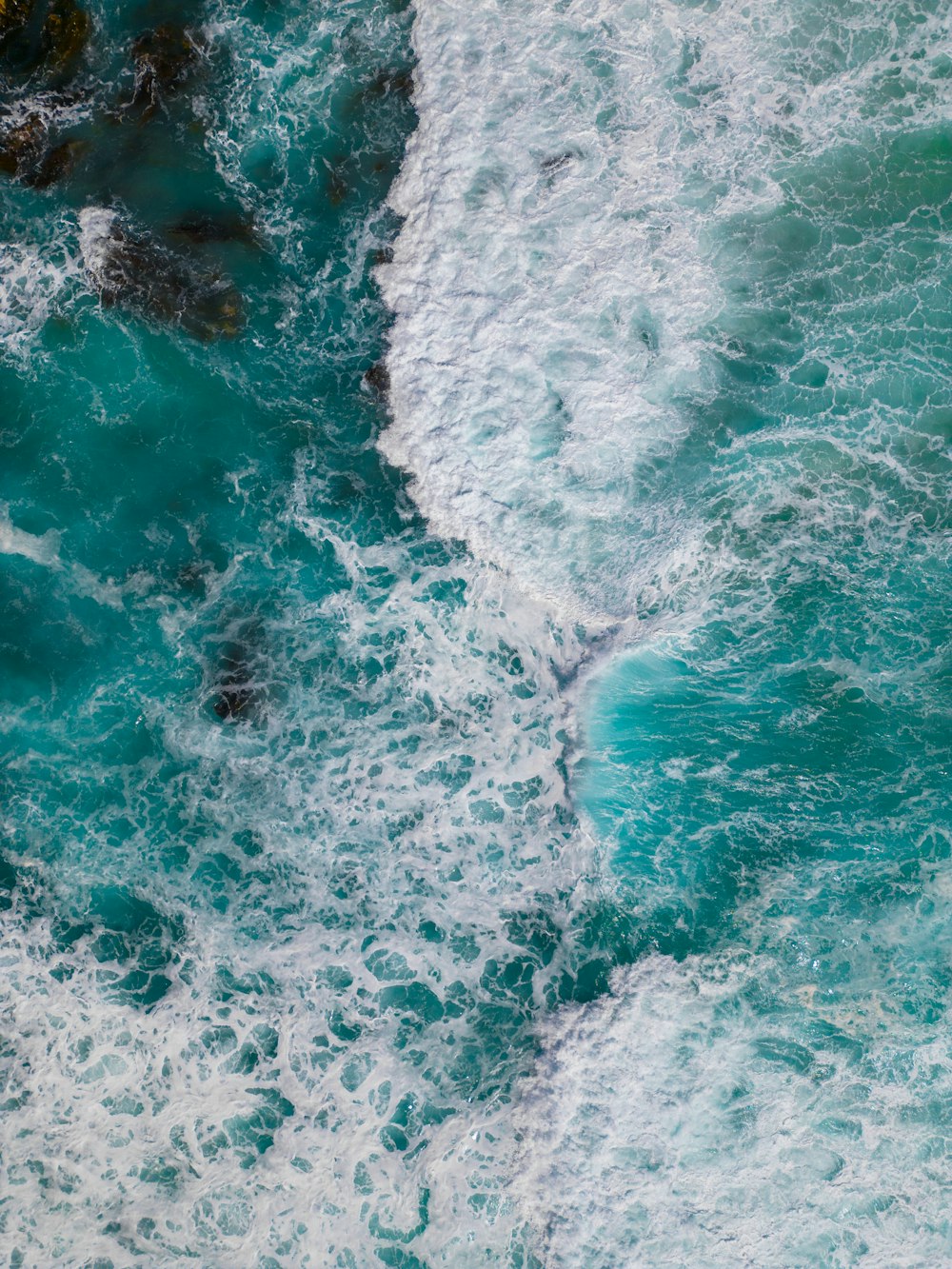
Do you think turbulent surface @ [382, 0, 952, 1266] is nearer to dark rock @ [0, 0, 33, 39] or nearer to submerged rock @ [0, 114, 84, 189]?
submerged rock @ [0, 114, 84, 189]

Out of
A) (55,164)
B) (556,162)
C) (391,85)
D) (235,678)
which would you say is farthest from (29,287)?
(556,162)

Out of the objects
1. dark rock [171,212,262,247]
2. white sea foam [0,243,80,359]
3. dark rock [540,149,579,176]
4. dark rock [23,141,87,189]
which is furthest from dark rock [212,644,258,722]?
dark rock [540,149,579,176]

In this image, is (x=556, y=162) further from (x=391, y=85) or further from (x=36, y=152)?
(x=36, y=152)

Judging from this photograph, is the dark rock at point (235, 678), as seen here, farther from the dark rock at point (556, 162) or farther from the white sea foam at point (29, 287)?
the dark rock at point (556, 162)

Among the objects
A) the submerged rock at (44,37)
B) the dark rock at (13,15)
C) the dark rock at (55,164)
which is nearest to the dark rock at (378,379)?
the dark rock at (55,164)

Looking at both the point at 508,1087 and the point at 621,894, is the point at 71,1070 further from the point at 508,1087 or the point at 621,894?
the point at 621,894

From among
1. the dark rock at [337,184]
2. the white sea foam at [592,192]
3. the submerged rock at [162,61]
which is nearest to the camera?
the white sea foam at [592,192]
